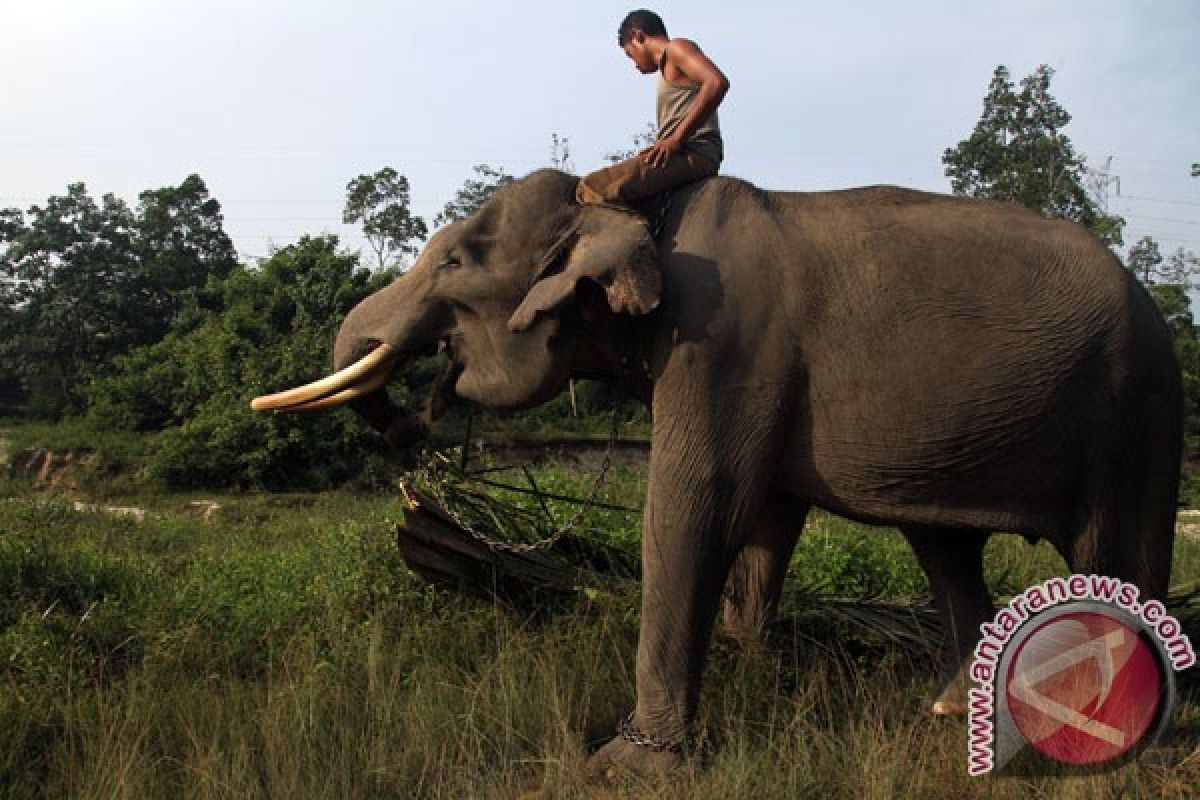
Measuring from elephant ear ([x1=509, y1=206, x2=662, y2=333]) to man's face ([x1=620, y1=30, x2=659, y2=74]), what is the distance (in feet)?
2.16

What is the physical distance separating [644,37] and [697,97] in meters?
0.40

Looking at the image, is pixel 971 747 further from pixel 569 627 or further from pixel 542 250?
pixel 542 250

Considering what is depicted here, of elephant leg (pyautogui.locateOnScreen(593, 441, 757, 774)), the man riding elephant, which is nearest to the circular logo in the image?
elephant leg (pyautogui.locateOnScreen(593, 441, 757, 774))

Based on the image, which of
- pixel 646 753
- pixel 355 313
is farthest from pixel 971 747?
pixel 355 313

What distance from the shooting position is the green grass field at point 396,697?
295 centimetres

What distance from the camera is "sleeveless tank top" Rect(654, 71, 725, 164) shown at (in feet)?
11.0

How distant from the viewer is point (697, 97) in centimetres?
329

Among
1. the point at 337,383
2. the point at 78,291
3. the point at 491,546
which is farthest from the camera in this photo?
the point at 78,291

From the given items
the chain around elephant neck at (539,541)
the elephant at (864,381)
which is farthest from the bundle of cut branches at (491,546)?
the elephant at (864,381)

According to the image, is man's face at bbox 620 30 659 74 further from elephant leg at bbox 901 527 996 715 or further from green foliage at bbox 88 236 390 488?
green foliage at bbox 88 236 390 488

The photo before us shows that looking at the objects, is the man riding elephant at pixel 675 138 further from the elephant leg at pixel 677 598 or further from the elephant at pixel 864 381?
the elephant leg at pixel 677 598

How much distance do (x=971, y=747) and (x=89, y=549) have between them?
4.28 metres

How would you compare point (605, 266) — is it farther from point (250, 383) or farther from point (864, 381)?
point (250, 383)

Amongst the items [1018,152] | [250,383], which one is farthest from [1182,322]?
[250,383]
